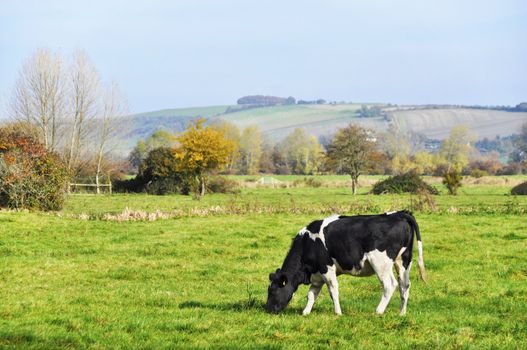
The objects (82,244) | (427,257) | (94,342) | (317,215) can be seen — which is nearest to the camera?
(94,342)

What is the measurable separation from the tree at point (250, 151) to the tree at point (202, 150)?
73.8 m

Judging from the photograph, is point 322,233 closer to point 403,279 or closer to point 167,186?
point 403,279

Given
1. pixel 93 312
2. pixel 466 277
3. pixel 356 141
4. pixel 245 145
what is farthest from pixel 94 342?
pixel 245 145

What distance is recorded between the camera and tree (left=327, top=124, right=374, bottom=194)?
61781 millimetres

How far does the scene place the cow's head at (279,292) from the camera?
12.5 meters

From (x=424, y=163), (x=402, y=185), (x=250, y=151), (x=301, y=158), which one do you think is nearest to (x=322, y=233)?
(x=402, y=185)

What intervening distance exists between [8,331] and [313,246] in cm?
554

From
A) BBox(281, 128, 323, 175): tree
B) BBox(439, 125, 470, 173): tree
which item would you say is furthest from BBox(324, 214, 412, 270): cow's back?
BBox(439, 125, 470, 173): tree

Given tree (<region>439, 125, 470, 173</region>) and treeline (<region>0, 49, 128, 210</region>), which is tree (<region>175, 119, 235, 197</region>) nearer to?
treeline (<region>0, 49, 128, 210</region>)

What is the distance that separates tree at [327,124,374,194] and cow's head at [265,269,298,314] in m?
49.3

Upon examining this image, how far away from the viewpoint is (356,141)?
62031 millimetres

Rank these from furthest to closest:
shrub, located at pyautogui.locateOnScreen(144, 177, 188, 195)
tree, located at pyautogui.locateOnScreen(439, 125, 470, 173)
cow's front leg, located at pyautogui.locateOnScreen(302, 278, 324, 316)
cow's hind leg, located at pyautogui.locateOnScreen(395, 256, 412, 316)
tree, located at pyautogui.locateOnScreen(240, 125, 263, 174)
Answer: tree, located at pyautogui.locateOnScreen(439, 125, 470, 173), tree, located at pyautogui.locateOnScreen(240, 125, 263, 174), shrub, located at pyautogui.locateOnScreen(144, 177, 188, 195), cow's front leg, located at pyautogui.locateOnScreen(302, 278, 324, 316), cow's hind leg, located at pyautogui.locateOnScreen(395, 256, 412, 316)

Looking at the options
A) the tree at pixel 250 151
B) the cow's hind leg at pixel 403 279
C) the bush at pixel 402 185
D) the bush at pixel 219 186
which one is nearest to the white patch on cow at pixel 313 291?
the cow's hind leg at pixel 403 279

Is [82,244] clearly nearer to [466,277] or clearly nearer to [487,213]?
[466,277]
